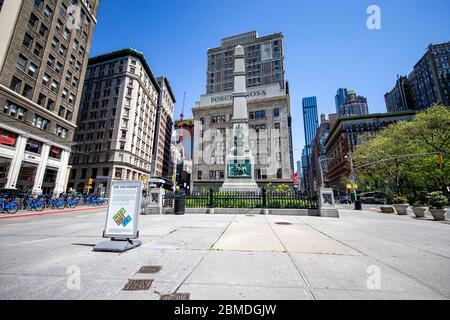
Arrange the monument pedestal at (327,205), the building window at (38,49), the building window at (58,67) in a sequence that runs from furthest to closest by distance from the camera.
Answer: the building window at (58,67) → the building window at (38,49) → the monument pedestal at (327,205)

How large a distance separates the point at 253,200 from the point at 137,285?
39.4 feet

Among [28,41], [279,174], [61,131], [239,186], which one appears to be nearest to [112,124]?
[61,131]

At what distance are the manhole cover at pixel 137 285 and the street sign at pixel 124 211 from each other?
6.94 ft

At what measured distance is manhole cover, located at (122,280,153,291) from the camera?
8.18ft

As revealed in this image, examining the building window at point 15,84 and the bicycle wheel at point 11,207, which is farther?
the building window at point 15,84

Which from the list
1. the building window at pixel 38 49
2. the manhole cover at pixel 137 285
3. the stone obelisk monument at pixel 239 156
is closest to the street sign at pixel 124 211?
the manhole cover at pixel 137 285

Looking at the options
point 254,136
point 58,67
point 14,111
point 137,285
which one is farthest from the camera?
point 254,136

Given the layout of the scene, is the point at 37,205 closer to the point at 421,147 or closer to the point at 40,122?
the point at 40,122

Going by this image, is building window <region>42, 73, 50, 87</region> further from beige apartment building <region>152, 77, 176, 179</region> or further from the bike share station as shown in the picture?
beige apartment building <region>152, 77, 176, 179</region>

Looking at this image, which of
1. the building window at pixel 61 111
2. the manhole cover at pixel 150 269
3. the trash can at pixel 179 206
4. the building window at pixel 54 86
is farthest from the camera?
the building window at pixel 61 111

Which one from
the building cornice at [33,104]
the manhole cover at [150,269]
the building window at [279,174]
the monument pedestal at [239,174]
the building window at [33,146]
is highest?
the building cornice at [33,104]

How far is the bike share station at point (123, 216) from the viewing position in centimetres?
470

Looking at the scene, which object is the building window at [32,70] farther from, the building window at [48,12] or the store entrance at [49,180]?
the store entrance at [49,180]

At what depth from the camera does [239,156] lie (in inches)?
750
